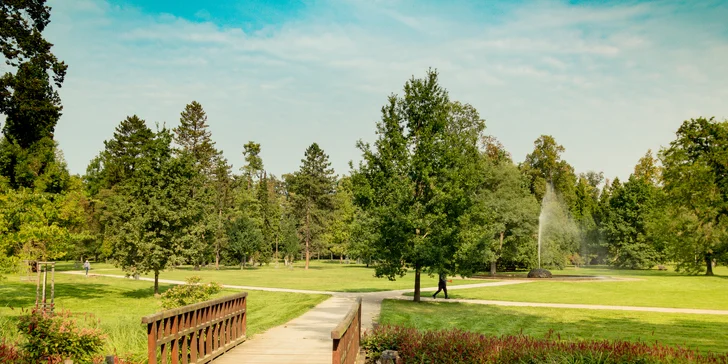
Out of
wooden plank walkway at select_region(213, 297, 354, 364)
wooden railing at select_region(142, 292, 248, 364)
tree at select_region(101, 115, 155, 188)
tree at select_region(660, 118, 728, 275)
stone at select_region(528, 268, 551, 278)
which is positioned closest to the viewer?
wooden railing at select_region(142, 292, 248, 364)

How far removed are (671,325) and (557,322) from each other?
12.5 ft

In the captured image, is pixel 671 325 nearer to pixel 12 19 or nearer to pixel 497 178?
pixel 12 19

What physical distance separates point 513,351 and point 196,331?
5.45 m

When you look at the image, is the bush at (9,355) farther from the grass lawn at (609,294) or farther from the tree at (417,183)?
the grass lawn at (609,294)

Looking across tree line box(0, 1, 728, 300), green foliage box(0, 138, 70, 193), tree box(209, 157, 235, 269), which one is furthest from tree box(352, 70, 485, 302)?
tree box(209, 157, 235, 269)

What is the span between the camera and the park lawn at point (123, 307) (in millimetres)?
11492

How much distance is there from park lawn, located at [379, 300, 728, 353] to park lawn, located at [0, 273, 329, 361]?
3.78 metres

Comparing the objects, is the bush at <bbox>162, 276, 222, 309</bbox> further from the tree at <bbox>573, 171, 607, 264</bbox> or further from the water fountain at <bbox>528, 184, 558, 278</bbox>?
the tree at <bbox>573, 171, 607, 264</bbox>

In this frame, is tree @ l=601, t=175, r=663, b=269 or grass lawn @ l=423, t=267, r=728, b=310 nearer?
grass lawn @ l=423, t=267, r=728, b=310

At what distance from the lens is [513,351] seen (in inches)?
377

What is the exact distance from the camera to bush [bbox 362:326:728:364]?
355 inches

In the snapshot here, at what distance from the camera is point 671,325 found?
19188 millimetres

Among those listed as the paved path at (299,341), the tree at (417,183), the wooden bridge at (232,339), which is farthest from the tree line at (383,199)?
the wooden bridge at (232,339)

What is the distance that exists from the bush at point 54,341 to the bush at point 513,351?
5128 millimetres
